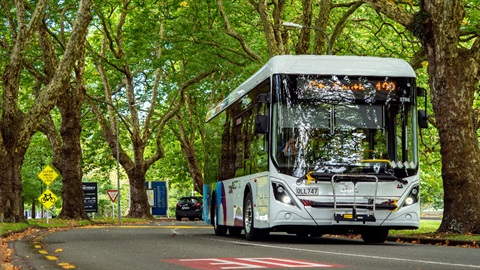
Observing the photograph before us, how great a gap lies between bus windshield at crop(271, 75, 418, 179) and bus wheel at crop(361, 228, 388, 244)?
174 centimetres

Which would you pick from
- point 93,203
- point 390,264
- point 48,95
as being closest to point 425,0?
point 390,264

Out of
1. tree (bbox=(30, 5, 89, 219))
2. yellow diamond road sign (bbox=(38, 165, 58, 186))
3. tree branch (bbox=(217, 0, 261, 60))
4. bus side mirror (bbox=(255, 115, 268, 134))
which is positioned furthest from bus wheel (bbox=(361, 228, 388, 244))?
yellow diamond road sign (bbox=(38, 165, 58, 186))

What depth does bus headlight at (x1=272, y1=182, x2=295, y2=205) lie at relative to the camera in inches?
721

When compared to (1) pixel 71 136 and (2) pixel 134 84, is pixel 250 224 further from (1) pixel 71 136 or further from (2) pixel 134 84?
(2) pixel 134 84

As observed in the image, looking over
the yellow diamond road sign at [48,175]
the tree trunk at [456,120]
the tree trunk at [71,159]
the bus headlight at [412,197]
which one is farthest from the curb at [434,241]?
the yellow diamond road sign at [48,175]

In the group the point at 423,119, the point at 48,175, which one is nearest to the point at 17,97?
the point at 48,175

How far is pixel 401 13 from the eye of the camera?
21.8m

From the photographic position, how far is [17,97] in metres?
29.5

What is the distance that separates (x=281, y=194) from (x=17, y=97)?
13620mm

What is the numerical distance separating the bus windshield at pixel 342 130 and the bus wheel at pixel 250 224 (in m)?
2.11

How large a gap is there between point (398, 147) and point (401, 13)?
456cm

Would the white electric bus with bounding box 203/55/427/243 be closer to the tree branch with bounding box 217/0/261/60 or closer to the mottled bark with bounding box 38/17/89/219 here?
the tree branch with bounding box 217/0/261/60

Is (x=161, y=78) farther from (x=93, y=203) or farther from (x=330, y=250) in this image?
(x=330, y=250)

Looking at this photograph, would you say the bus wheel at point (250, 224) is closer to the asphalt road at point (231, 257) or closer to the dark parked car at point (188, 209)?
the asphalt road at point (231, 257)
